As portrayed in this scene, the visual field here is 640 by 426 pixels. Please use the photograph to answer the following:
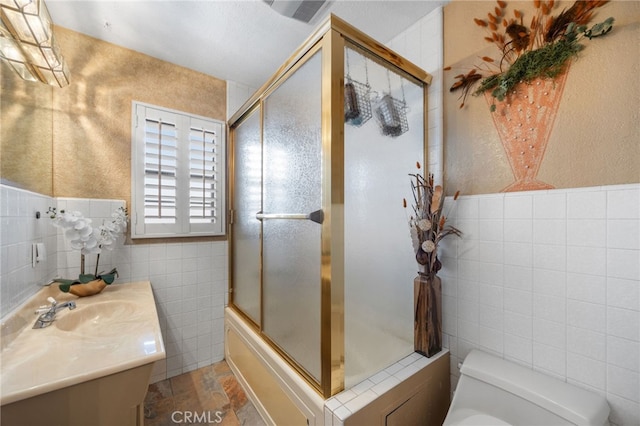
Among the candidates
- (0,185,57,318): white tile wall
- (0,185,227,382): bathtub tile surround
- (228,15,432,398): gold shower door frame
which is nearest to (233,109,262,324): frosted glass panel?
(0,185,227,382): bathtub tile surround

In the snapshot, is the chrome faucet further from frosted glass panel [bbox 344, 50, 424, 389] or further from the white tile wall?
frosted glass panel [bbox 344, 50, 424, 389]

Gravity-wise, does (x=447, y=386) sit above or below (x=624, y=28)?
below

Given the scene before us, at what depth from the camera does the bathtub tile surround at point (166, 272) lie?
1.24 m

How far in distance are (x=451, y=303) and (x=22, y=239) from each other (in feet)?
7.12

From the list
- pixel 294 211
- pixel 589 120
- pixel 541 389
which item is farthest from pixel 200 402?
pixel 589 120

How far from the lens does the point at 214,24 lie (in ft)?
5.30

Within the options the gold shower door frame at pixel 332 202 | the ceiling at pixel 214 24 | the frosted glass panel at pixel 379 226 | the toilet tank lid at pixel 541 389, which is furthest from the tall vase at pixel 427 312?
the ceiling at pixel 214 24

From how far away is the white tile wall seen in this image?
990 millimetres

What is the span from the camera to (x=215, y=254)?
7.23 feet

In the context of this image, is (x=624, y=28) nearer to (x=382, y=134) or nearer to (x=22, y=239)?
(x=382, y=134)

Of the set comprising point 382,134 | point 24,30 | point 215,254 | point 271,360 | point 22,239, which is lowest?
point 271,360

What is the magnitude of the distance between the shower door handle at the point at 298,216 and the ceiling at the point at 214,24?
46.0 inches

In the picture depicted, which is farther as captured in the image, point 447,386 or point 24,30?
point 447,386

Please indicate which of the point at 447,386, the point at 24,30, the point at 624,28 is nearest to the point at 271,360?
the point at 447,386
